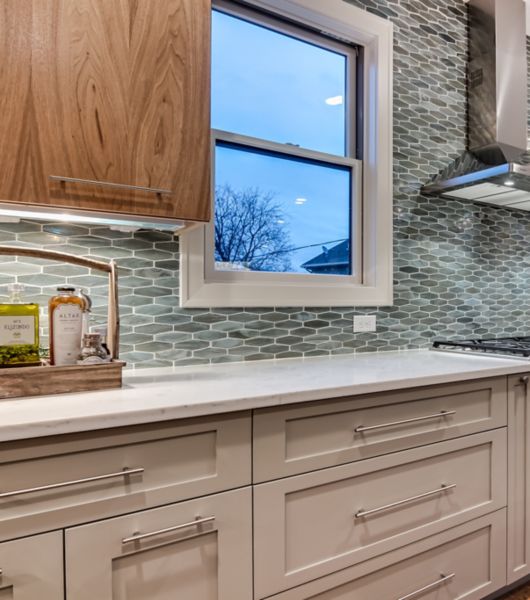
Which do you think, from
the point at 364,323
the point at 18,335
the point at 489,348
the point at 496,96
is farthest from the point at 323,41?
the point at 18,335

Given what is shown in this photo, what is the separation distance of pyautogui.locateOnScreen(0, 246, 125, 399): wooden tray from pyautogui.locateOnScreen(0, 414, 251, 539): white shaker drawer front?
0.24m

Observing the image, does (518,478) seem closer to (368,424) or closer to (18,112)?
(368,424)

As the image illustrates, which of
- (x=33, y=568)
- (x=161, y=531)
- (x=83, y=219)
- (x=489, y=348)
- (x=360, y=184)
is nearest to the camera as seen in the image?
(x=33, y=568)

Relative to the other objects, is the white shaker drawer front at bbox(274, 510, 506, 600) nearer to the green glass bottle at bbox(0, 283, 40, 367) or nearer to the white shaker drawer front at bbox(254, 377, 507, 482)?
the white shaker drawer front at bbox(254, 377, 507, 482)

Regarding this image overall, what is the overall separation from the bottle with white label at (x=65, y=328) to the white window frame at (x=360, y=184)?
641 mm

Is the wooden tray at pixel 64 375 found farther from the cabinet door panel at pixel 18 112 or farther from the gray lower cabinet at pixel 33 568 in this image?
the gray lower cabinet at pixel 33 568

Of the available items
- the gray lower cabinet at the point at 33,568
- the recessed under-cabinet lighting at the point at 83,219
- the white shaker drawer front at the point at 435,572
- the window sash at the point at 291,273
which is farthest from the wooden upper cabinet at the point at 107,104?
the white shaker drawer front at the point at 435,572

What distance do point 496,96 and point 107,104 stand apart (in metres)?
2.12

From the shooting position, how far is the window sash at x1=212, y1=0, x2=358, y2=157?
1.91 m

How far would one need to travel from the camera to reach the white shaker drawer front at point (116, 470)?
0.90m

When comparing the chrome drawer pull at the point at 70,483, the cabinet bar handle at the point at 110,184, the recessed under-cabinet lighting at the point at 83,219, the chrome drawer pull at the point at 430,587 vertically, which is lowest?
the chrome drawer pull at the point at 430,587

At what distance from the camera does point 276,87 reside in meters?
2.02

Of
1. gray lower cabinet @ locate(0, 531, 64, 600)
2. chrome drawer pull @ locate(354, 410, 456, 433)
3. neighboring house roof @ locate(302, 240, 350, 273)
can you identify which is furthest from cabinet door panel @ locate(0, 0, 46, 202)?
neighboring house roof @ locate(302, 240, 350, 273)

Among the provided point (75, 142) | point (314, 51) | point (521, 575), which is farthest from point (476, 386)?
point (314, 51)
